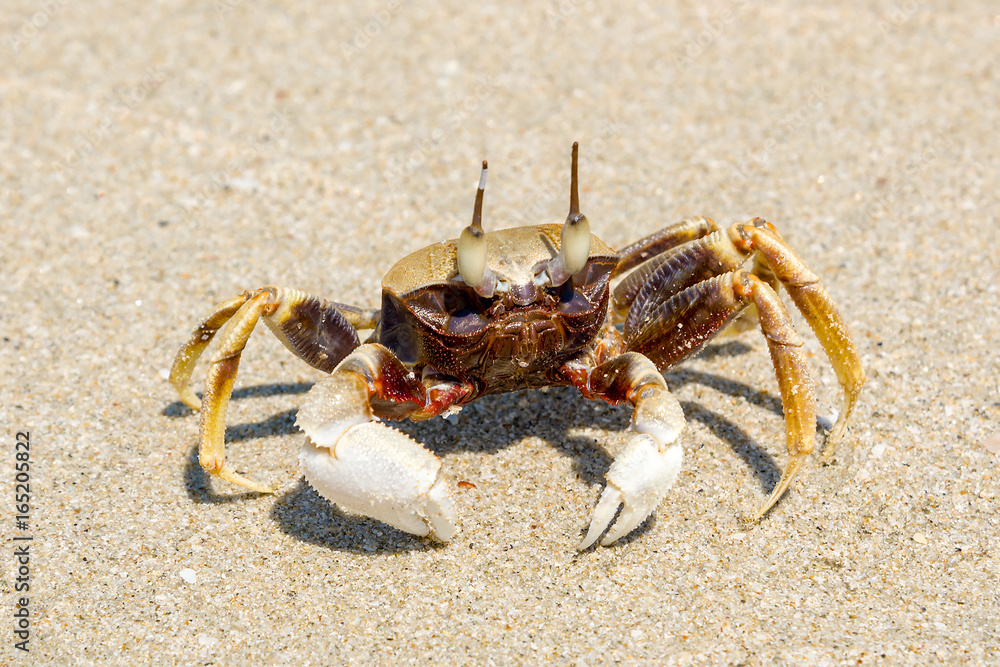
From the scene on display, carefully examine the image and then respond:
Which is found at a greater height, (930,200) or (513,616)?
(930,200)

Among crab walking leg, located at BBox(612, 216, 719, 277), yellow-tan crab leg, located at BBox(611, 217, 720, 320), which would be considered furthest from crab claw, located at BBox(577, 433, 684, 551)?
crab walking leg, located at BBox(612, 216, 719, 277)

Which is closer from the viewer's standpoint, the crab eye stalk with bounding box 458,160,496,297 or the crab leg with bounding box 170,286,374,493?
the crab eye stalk with bounding box 458,160,496,297

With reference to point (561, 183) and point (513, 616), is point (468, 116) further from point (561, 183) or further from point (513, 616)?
point (513, 616)

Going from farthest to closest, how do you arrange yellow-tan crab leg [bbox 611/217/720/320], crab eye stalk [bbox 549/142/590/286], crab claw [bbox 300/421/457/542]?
yellow-tan crab leg [bbox 611/217/720/320] → crab eye stalk [bbox 549/142/590/286] → crab claw [bbox 300/421/457/542]

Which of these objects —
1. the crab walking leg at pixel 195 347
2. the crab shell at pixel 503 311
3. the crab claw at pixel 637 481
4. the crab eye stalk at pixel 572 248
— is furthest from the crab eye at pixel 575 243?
the crab walking leg at pixel 195 347

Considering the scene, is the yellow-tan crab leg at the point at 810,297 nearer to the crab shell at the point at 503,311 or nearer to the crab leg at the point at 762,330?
the crab leg at the point at 762,330

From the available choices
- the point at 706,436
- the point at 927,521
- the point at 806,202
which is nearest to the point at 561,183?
the point at 806,202

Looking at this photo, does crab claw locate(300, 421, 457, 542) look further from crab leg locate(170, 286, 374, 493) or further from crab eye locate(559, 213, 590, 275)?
crab eye locate(559, 213, 590, 275)
